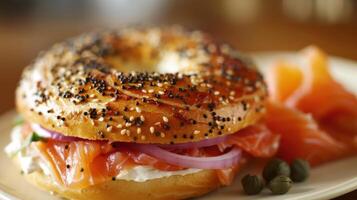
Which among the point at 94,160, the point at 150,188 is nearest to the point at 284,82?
the point at 150,188

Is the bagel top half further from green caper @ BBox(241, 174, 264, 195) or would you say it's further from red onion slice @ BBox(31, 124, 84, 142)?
green caper @ BBox(241, 174, 264, 195)

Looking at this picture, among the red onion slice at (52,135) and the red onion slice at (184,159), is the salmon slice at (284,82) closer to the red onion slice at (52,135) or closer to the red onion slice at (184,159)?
the red onion slice at (184,159)

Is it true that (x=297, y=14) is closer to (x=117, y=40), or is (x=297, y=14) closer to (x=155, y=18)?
(x=155, y=18)

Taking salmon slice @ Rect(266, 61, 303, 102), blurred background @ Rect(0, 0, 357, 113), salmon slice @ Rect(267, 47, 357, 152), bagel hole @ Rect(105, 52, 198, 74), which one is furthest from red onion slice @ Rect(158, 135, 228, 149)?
blurred background @ Rect(0, 0, 357, 113)

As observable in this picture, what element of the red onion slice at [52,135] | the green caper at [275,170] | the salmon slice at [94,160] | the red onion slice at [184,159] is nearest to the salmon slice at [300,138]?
the green caper at [275,170]

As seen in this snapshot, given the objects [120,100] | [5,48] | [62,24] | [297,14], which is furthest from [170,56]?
[297,14]
